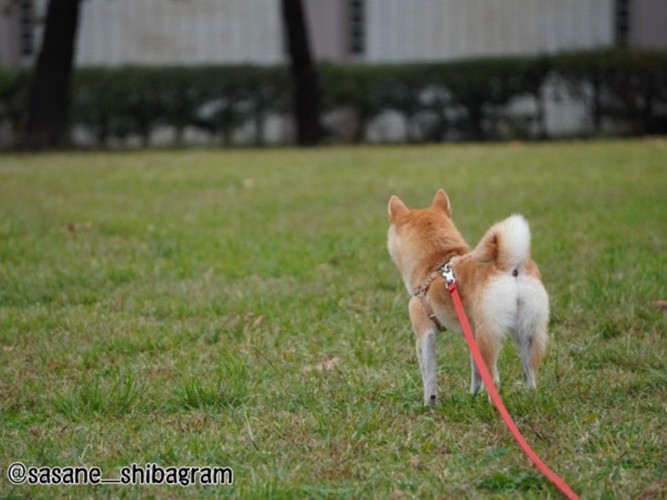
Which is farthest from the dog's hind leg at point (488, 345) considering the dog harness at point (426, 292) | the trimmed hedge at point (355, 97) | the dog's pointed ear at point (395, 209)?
the trimmed hedge at point (355, 97)

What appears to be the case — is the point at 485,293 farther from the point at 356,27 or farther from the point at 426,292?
the point at 356,27

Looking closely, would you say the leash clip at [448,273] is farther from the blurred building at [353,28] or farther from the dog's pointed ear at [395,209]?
the blurred building at [353,28]

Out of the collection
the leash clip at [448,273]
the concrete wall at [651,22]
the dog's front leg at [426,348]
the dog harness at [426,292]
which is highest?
the concrete wall at [651,22]

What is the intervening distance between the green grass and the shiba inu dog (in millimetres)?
231

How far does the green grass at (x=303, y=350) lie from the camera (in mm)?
3732

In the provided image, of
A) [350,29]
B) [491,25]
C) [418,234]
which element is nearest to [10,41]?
[350,29]

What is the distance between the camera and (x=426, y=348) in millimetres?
4398

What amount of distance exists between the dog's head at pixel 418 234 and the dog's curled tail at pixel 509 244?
634mm

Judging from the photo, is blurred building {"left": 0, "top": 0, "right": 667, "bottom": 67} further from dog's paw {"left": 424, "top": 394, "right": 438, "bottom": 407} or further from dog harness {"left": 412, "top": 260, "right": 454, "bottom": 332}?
dog's paw {"left": 424, "top": 394, "right": 438, "bottom": 407}

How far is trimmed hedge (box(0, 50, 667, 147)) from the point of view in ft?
64.9

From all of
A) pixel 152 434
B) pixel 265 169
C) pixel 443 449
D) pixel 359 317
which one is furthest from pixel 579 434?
pixel 265 169

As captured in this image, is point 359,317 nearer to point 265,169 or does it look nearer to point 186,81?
point 265,169

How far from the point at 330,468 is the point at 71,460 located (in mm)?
937

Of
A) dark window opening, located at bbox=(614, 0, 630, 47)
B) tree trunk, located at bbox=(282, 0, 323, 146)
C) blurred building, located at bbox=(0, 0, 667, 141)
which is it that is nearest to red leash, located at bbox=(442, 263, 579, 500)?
tree trunk, located at bbox=(282, 0, 323, 146)
